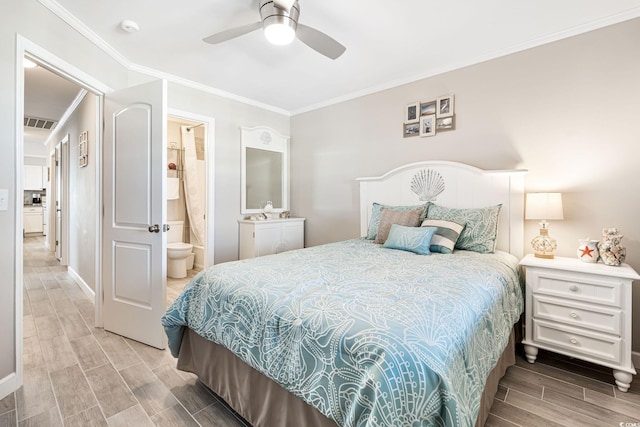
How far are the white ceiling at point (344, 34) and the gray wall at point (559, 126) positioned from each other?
0.17m

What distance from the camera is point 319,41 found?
6.85 ft

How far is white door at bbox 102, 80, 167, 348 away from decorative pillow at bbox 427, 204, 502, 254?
96.7 inches

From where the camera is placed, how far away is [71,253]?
14.1 feet

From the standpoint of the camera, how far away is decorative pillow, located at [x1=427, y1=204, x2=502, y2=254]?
2385 millimetres

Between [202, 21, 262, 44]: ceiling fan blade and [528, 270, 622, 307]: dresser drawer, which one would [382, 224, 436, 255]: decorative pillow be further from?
[202, 21, 262, 44]: ceiling fan blade

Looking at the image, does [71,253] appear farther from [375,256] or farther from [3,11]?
[375,256]

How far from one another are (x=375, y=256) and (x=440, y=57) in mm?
2051

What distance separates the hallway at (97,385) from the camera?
1549 mm

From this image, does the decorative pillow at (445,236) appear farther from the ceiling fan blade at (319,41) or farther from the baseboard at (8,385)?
the baseboard at (8,385)

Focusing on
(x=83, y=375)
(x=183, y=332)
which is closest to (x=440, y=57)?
(x=183, y=332)

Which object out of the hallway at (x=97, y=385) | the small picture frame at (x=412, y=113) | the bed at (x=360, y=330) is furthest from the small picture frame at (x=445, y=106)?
the hallway at (x=97, y=385)

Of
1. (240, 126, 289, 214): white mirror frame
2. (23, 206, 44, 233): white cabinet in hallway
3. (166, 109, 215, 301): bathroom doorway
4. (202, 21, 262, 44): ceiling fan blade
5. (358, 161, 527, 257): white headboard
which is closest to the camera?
(202, 21, 262, 44): ceiling fan blade

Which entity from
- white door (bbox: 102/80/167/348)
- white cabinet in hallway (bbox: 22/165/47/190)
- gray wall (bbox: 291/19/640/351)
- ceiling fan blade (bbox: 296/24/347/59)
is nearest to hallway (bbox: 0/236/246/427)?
white door (bbox: 102/80/167/348)

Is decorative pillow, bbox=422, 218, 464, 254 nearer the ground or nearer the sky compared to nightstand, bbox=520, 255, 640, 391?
nearer the sky
